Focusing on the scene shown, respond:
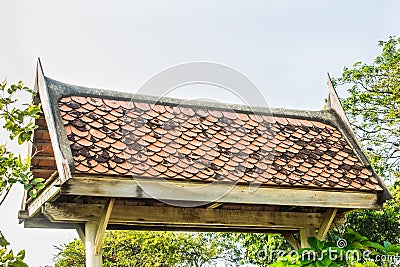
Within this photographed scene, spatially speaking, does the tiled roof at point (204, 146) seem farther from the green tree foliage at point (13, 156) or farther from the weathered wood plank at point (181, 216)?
the green tree foliage at point (13, 156)

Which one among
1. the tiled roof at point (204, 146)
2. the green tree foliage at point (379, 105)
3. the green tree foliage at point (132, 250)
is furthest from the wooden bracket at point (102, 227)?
the green tree foliage at point (379, 105)

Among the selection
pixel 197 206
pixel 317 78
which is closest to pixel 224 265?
pixel 317 78

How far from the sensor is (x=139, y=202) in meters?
4.97

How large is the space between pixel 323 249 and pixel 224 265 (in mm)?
9846

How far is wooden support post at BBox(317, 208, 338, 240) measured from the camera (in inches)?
210

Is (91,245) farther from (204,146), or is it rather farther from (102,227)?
(204,146)

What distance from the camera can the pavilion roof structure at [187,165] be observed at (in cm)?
434

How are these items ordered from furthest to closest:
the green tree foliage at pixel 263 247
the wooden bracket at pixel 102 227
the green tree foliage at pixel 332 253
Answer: the green tree foliage at pixel 263 247, the wooden bracket at pixel 102 227, the green tree foliage at pixel 332 253

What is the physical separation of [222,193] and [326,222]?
145cm

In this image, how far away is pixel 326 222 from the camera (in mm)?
5398

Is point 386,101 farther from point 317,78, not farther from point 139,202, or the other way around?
point 139,202

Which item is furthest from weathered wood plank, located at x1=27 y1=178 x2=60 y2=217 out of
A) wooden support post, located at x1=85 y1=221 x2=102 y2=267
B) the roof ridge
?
the roof ridge

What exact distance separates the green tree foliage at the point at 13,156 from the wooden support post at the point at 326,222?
3136 mm

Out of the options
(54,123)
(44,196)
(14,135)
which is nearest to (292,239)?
(44,196)
